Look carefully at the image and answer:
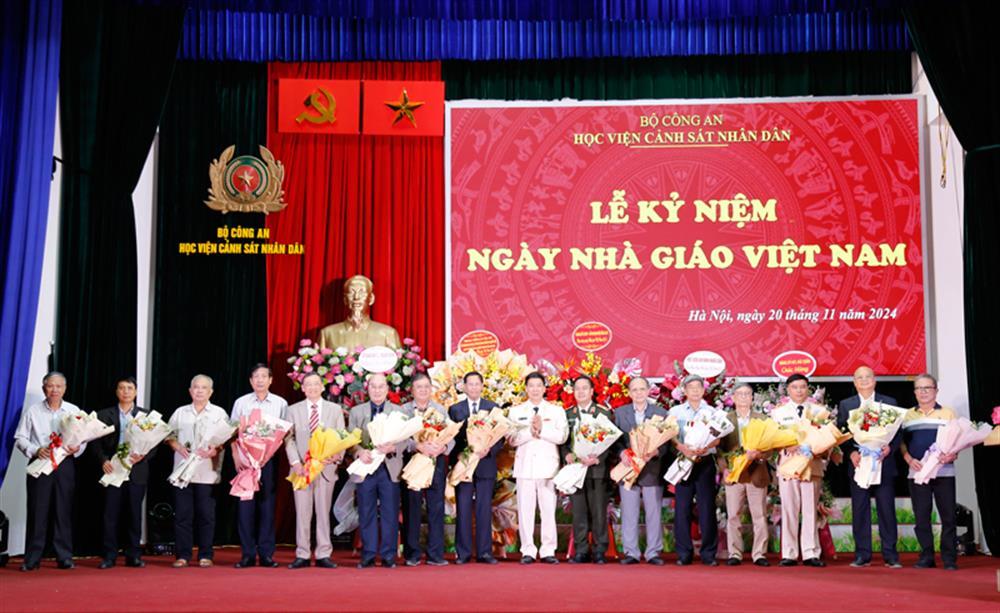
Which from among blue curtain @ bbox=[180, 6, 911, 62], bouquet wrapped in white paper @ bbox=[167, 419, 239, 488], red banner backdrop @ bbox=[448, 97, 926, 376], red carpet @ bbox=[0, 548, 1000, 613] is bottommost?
red carpet @ bbox=[0, 548, 1000, 613]

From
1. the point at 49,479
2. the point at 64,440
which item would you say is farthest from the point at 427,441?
the point at 49,479

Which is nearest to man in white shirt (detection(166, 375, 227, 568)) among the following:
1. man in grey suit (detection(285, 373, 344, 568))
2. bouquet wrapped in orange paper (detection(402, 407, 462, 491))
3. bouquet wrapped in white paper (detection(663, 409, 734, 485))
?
man in grey suit (detection(285, 373, 344, 568))

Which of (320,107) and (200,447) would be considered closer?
(200,447)

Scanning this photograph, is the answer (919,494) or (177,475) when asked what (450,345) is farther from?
(919,494)

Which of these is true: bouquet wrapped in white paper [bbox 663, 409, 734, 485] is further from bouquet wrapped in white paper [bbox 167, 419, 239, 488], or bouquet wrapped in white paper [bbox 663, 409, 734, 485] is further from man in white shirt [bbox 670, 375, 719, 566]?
bouquet wrapped in white paper [bbox 167, 419, 239, 488]

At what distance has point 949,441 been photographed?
7090 mm

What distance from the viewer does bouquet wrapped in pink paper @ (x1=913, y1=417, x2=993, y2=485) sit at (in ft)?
23.2

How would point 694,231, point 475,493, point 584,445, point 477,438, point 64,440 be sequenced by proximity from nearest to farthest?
point 64,440 < point 477,438 < point 584,445 < point 475,493 < point 694,231

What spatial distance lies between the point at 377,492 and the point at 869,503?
317 cm

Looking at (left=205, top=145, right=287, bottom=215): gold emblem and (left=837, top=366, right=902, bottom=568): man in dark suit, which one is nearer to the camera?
(left=837, top=366, right=902, bottom=568): man in dark suit

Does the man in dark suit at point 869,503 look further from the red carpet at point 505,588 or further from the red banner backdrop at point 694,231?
the red banner backdrop at point 694,231

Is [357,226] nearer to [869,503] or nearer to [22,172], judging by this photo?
[22,172]

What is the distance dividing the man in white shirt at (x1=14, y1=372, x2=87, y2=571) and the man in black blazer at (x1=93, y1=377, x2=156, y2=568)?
7.4 inches

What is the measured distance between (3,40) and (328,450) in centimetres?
348
